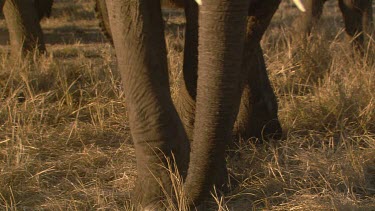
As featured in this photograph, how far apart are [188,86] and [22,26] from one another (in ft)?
7.88

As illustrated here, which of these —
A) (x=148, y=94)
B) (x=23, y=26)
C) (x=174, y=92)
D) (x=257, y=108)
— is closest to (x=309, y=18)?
(x=174, y=92)

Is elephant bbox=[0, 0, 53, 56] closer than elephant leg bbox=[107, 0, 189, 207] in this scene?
No

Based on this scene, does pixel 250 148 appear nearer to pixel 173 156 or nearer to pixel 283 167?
pixel 283 167

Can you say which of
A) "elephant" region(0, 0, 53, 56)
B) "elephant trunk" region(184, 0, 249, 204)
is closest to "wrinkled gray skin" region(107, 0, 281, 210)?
"elephant trunk" region(184, 0, 249, 204)

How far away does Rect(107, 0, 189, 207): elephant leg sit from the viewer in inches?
95.8

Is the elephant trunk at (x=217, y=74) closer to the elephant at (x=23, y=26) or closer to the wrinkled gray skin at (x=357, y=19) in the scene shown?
the wrinkled gray skin at (x=357, y=19)

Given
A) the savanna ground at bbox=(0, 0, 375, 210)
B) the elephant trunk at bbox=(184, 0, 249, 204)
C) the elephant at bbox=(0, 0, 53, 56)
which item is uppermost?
the elephant trunk at bbox=(184, 0, 249, 204)

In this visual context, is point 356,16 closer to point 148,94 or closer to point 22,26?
point 22,26

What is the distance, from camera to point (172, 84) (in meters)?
4.15

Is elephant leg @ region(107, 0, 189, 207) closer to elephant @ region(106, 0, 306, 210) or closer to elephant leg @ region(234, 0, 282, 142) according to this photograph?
elephant @ region(106, 0, 306, 210)

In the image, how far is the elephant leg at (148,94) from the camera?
243cm

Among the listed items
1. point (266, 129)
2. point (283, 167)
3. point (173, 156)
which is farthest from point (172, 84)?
point (173, 156)

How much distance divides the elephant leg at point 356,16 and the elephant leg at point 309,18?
27 centimetres

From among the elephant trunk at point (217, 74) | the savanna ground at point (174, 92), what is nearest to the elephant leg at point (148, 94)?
the savanna ground at point (174, 92)
